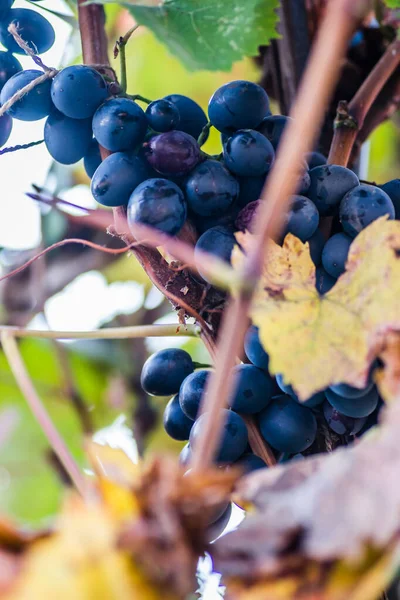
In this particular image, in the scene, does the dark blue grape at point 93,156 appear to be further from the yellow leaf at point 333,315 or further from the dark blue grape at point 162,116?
the yellow leaf at point 333,315

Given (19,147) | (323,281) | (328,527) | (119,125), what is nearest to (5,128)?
(19,147)

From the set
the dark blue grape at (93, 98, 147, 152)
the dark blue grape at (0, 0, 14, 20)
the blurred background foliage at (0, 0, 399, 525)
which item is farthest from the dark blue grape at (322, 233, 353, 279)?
the blurred background foliage at (0, 0, 399, 525)

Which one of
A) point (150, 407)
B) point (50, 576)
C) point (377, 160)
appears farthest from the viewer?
point (377, 160)

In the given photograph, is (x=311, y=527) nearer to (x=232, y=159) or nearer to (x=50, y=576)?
(x=50, y=576)

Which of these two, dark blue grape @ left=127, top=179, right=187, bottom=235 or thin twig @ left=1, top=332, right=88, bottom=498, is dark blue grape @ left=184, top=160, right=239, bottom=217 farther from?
thin twig @ left=1, top=332, right=88, bottom=498

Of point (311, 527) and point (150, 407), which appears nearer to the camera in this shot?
point (311, 527)

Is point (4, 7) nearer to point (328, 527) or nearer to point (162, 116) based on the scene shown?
point (162, 116)

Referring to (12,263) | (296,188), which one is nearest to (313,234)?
(296,188)
